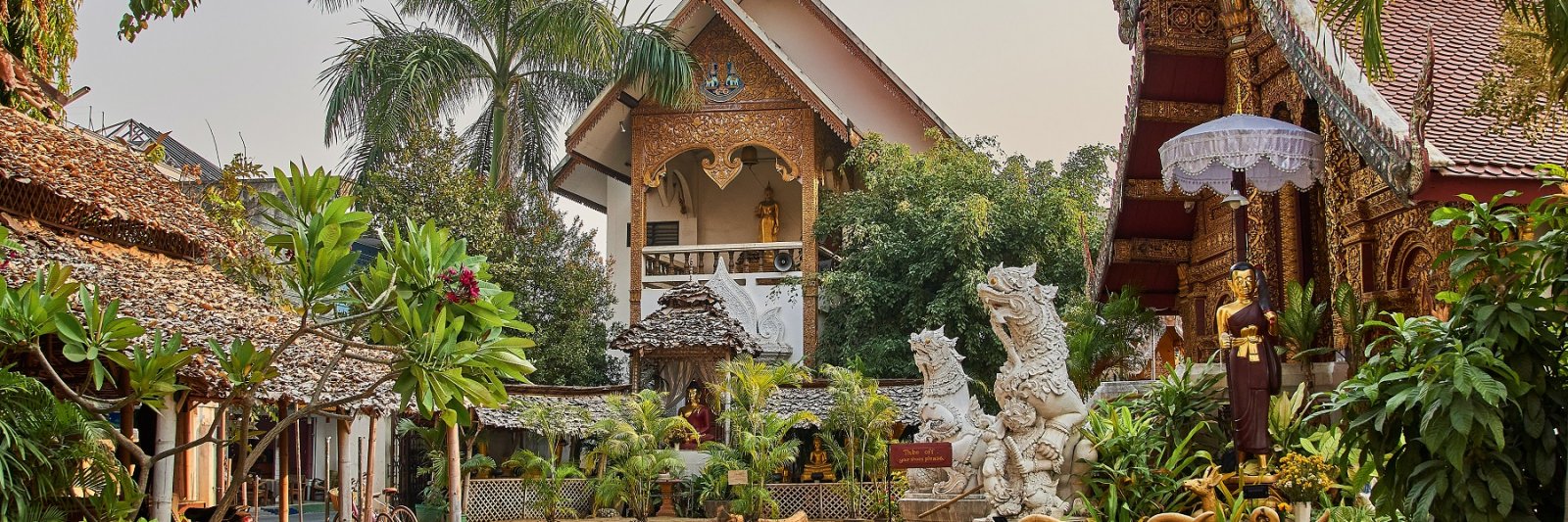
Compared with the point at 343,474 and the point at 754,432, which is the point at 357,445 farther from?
the point at 343,474

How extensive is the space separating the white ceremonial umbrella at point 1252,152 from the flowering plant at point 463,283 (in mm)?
6484

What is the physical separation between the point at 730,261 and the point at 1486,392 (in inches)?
772

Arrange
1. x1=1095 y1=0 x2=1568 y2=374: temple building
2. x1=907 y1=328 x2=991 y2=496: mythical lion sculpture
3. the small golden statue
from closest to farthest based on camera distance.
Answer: x1=1095 y1=0 x2=1568 y2=374: temple building → x1=907 y1=328 x2=991 y2=496: mythical lion sculpture → the small golden statue

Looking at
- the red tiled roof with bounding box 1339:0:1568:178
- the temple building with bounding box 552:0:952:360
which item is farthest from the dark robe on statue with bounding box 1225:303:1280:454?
the temple building with bounding box 552:0:952:360

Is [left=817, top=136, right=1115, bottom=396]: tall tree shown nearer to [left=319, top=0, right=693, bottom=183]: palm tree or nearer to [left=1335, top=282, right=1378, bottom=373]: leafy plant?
[left=319, top=0, right=693, bottom=183]: palm tree

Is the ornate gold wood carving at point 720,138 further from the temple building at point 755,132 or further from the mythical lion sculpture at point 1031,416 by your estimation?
the mythical lion sculpture at point 1031,416

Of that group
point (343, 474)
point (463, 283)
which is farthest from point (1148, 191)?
point (463, 283)

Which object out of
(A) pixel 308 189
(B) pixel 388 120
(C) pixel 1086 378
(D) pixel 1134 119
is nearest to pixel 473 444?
(B) pixel 388 120

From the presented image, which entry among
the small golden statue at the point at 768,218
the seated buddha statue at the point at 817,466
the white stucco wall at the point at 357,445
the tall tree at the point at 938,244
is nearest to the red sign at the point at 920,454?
the seated buddha statue at the point at 817,466

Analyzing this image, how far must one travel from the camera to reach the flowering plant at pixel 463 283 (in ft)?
22.8

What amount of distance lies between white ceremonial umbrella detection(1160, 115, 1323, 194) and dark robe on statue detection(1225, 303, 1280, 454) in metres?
1.35

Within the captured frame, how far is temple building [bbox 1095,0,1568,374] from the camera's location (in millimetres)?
9602

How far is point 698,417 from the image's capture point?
22.3 metres

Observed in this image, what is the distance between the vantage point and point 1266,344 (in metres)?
10.7
